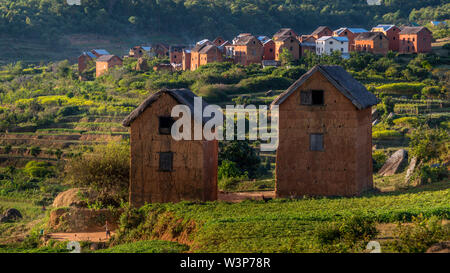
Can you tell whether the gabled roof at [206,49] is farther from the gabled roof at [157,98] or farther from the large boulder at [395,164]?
the gabled roof at [157,98]

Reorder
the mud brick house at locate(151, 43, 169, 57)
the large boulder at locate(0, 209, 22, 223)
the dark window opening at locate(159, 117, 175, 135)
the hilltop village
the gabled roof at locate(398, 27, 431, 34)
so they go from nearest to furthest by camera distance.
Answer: the dark window opening at locate(159, 117, 175, 135) < the large boulder at locate(0, 209, 22, 223) < the hilltop village < the gabled roof at locate(398, 27, 431, 34) < the mud brick house at locate(151, 43, 169, 57)

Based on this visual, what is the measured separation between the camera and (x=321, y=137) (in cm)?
2066

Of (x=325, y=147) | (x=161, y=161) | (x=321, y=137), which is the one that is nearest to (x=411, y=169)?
(x=325, y=147)

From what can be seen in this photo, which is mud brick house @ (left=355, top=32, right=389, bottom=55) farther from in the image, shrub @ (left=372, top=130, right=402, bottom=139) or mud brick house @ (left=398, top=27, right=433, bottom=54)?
shrub @ (left=372, top=130, right=402, bottom=139)

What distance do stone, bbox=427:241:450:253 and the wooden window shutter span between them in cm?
966

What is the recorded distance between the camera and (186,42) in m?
103

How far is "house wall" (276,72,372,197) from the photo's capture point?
20.4 m

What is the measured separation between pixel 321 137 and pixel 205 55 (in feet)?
155

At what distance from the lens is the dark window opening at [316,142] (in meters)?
20.7

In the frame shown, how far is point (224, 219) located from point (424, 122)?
27.6 m

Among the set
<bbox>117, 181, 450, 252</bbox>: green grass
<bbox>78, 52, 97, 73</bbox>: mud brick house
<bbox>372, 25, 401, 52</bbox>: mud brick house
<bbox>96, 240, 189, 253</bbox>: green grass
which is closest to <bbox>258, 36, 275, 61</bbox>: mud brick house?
<bbox>372, 25, 401, 52</bbox>: mud brick house

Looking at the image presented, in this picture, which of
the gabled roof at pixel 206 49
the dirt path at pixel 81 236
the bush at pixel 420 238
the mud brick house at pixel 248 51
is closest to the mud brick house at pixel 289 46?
the mud brick house at pixel 248 51

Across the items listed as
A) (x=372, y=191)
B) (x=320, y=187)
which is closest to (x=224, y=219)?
(x=320, y=187)
